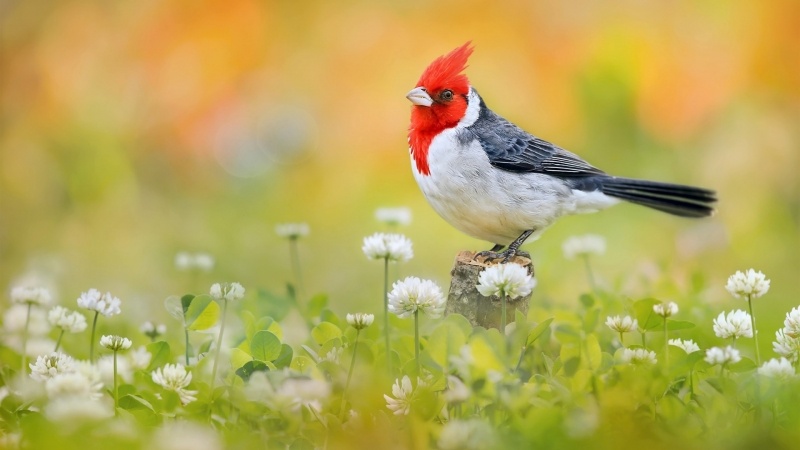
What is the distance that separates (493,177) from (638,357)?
3.51 ft

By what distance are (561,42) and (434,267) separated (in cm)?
200

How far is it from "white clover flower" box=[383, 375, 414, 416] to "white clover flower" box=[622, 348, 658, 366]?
54 centimetres

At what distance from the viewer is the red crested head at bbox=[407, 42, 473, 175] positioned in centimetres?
313

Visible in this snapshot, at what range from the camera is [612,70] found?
6.06 meters

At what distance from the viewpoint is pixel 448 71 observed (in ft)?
10.3

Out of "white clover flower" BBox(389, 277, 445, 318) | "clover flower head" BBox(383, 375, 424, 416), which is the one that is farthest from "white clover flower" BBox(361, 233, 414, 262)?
"clover flower head" BBox(383, 375, 424, 416)

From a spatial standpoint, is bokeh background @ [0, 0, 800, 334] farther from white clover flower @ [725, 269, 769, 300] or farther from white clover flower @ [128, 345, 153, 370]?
white clover flower @ [725, 269, 769, 300]

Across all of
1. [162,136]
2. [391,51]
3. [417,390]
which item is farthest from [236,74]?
[417,390]

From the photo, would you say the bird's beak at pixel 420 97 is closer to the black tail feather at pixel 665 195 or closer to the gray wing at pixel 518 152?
the gray wing at pixel 518 152

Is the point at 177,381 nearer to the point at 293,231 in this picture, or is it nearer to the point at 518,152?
the point at 293,231

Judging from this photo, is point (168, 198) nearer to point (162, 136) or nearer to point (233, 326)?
point (162, 136)

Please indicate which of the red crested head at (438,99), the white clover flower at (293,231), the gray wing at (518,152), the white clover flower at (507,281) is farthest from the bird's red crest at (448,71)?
the white clover flower at (507,281)

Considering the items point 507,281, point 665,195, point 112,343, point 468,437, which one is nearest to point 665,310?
point 507,281

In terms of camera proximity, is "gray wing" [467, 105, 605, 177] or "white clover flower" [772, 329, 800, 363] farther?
"gray wing" [467, 105, 605, 177]
